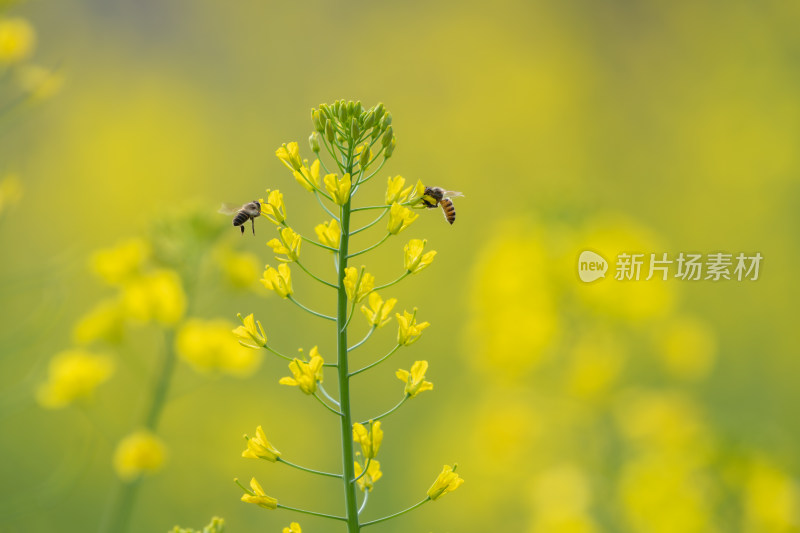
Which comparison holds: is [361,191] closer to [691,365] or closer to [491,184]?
[491,184]

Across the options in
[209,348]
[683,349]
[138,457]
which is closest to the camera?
[138,457]

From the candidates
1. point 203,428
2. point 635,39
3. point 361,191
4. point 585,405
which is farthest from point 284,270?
point 635,39

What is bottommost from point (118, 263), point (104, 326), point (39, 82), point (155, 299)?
point (104, 326)

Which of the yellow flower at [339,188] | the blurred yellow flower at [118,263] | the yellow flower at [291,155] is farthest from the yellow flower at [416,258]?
the blurred yellow flower at [118,263]

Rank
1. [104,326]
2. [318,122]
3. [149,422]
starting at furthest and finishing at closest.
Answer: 1. [104,326]
2. [149,422]
3. [318,122]

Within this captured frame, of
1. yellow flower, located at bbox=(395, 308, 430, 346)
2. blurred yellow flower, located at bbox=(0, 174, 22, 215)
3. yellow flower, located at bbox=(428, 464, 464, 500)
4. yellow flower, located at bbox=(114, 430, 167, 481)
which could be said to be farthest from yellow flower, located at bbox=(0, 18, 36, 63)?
yellow flower, located at bbox=(428, 464, 464, 500)

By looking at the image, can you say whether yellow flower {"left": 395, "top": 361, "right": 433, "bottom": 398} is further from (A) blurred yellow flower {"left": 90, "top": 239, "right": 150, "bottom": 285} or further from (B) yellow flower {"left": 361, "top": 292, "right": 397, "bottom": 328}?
(A) blurred yellow flower {"left": 90, "top": 239, "right": 150, "bottom": 285}

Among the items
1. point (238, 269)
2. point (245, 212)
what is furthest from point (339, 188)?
point (238, 269)

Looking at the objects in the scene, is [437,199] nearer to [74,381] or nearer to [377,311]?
[377,311]
